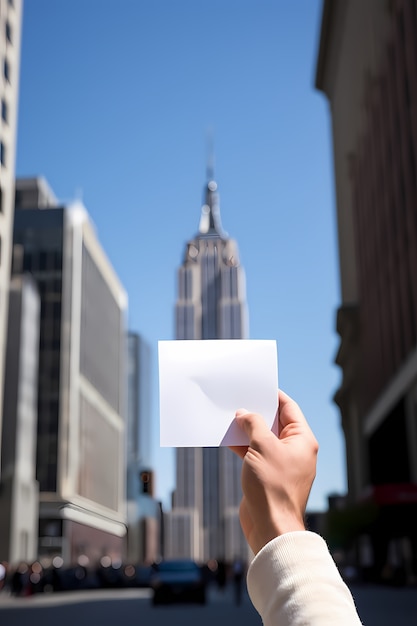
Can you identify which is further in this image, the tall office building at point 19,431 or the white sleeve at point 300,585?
the tall office building at point 19,431

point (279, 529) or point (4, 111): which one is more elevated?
point (4, 111)

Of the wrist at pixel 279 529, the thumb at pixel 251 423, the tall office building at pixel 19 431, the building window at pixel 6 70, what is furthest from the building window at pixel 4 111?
the wrist at pixel 279 529

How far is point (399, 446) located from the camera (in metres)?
51.8

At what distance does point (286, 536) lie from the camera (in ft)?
4.72

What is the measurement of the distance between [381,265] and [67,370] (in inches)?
1836

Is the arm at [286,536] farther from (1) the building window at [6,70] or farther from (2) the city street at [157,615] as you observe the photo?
(1) the building window at [6,70]

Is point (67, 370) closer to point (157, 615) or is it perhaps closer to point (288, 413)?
point (157, 615)

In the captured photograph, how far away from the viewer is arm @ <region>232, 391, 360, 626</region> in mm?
1348

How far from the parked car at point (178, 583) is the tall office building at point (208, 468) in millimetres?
87270

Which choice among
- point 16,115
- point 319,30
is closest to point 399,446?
point 16,115

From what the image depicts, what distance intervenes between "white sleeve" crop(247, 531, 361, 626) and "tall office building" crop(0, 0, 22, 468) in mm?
50758

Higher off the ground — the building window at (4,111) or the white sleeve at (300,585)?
the building window at (4,111)

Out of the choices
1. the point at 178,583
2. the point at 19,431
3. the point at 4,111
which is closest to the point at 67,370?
the point at 19,431

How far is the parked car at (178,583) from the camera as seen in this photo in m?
33.9
